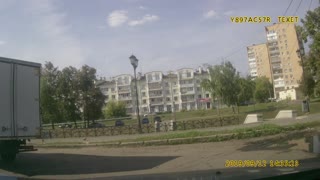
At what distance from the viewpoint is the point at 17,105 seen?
1377 cm

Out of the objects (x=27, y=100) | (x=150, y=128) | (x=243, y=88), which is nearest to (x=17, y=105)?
(x=27, y=100)

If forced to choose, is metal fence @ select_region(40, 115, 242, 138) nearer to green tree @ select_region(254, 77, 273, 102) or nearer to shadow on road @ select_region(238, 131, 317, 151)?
shadow on road @ select_region(238, 131, 317, 151)

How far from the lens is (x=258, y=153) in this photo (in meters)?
12.4

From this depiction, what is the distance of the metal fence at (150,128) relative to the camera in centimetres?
3000

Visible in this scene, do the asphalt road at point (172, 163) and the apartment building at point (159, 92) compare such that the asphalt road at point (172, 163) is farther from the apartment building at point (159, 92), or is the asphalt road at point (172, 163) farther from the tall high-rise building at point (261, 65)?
the apartment building at point (159, 92)

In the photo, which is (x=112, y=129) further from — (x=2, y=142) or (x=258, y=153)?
(x=258, y=153)

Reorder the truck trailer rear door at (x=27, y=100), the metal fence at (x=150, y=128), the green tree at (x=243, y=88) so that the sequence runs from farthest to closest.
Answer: the green tree at (x=243, y=88) < the metal fence at (x=150, y=128) < the truck trailer rear door at (x=27, y=100)

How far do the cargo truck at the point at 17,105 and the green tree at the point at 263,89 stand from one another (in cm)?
8890

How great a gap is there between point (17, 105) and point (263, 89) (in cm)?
9661

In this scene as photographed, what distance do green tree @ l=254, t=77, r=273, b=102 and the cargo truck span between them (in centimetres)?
8890

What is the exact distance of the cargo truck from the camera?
13281 mm

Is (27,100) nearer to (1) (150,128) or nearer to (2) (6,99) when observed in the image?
(2) (6,99)

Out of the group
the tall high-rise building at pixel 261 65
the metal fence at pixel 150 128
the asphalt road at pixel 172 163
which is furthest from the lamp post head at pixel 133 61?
the tall high-rise building at pixel 261 65

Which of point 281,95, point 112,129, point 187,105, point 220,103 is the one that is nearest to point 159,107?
point 187,105
